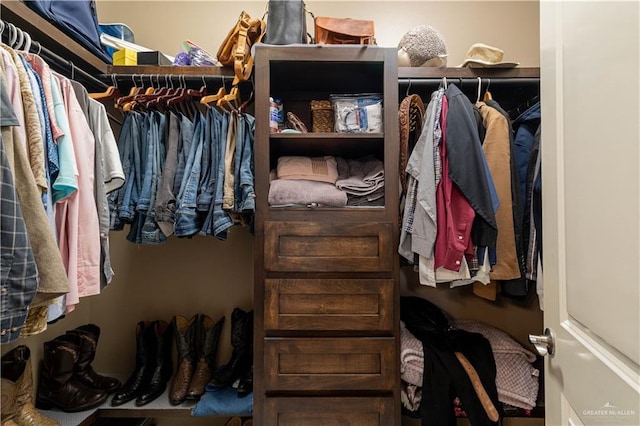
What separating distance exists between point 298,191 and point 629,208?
0.92 meters

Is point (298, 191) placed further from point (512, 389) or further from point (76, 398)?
point (76, 398)

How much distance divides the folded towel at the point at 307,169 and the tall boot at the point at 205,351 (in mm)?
→ 834

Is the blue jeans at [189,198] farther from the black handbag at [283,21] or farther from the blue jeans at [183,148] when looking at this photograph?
the black handbag at [283,21]

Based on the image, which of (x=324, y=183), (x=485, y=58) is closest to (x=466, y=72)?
(x=485, y=58)

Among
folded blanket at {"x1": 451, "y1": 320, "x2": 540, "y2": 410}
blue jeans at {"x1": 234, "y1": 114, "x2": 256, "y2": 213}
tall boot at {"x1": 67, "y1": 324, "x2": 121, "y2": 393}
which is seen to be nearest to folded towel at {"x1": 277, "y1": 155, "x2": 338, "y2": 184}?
blue jeans at {"x1": 234, "y1": 114, "x2": 256, "y2": 213}

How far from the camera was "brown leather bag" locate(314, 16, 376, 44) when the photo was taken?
131cm

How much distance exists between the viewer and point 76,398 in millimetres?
1338

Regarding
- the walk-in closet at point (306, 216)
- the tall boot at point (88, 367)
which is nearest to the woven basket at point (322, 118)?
the walk-in closet at point (306, 216)

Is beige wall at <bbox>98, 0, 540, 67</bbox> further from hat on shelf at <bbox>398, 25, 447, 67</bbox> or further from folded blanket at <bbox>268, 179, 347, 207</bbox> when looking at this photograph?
folded blanket at <bbox>268, 179, 347, 207</bbox>

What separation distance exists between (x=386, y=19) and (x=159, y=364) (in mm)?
2019

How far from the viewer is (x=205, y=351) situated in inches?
61.6

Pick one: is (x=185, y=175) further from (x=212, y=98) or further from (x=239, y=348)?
(x=239, y=348)

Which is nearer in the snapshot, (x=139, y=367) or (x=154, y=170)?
(x=154, y=170)

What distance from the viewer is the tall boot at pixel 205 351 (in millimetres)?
1458
